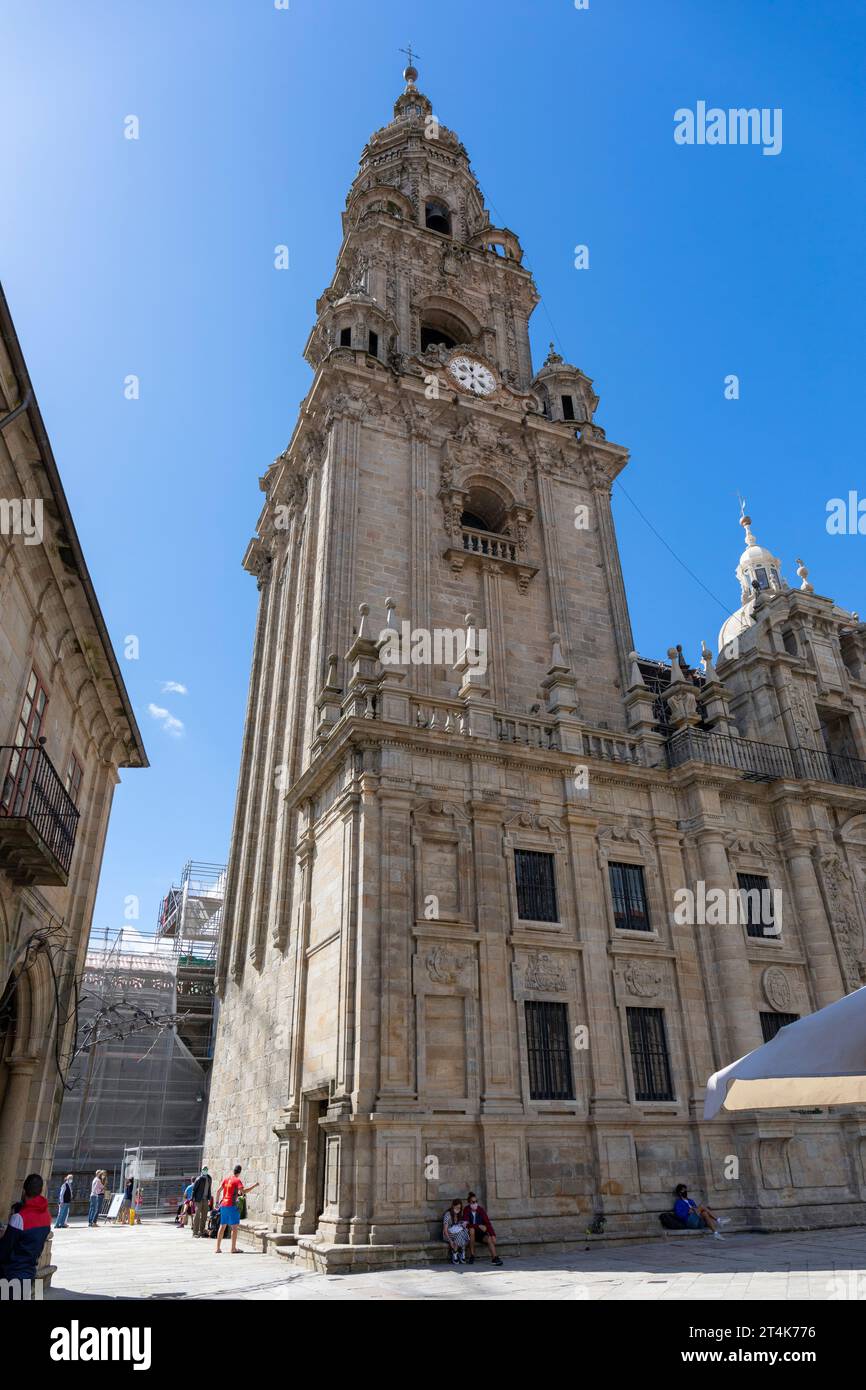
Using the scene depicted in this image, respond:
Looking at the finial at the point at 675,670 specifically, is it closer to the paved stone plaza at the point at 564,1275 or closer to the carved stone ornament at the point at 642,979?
the carved stone ornament at the point at 642,979

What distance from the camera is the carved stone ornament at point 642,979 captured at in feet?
69.6

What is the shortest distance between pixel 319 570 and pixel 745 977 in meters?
16.7

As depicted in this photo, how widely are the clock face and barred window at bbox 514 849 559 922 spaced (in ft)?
61.9

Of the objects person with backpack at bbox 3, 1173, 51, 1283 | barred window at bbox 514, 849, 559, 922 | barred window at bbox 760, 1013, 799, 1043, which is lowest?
person with backpack at bbox 3, 1173, 51, 1283

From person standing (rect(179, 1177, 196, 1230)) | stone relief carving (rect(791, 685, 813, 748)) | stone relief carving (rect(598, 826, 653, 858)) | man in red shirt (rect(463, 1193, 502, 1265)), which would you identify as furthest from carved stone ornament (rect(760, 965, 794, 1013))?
person standing (rect(179, 1177, 196, 1230))

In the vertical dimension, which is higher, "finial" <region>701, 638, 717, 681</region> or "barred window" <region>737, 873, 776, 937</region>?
"finial" <region>701, 638, 717, 681</region>

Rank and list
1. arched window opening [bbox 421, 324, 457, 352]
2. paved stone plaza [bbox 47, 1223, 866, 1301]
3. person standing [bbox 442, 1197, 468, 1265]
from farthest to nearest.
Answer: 1. arched window opening [bbox 421, 324, 457, 352]
2. person standing [bbox 442, 1197, 468, 1265]
3. paved stone plaza [bbox 47, 1223, 866, 1301]

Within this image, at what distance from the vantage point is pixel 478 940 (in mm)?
19547

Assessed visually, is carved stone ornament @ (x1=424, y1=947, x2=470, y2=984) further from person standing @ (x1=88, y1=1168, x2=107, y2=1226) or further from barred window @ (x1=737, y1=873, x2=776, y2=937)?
person standing @ (x1=88, y1=1168, x2=107, y2=1226)

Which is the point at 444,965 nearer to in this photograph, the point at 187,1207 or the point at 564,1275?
the point at 564,1275

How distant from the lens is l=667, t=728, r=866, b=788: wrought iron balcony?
81.4ft

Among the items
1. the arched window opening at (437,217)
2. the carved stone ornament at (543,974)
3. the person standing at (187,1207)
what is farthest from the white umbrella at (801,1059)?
the arched window opening at (437,217)
